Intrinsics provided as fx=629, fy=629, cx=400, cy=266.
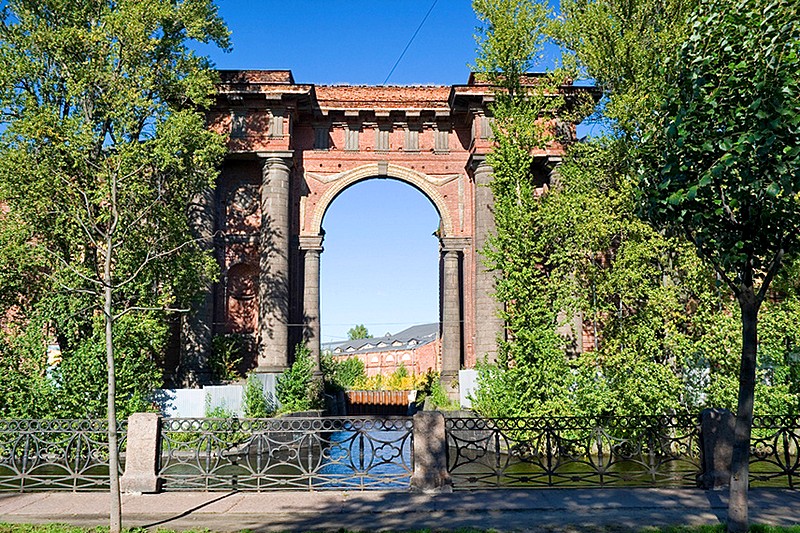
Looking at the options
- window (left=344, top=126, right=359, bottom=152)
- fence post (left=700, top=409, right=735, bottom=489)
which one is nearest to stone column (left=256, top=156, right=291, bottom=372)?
window (left=344, top=126, right=359, bottom=152)

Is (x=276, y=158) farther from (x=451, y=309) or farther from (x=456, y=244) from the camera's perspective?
(x=451, y=309)

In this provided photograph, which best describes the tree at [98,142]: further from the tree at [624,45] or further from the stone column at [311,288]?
the tree at [624,45]

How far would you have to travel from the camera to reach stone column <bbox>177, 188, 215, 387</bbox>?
2273 centimetres

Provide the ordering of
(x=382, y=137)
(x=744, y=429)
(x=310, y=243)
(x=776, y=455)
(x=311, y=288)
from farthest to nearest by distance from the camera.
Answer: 1. (x=382, y=137)
2. (x=310, y=243)
3. (x=311, y=288)
4. (x=776, y=455)
5. (x=744, y=429)

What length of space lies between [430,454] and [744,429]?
430 cm

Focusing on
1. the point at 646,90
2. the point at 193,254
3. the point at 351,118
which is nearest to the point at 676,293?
the point at 646,90

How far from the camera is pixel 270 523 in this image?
25.9ft

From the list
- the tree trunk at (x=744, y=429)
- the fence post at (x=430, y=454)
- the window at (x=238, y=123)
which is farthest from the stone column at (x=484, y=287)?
the tree trunk at (x=744, y=429)

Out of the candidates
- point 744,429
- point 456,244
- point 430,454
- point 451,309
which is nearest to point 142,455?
point 430,454

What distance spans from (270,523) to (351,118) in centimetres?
2097

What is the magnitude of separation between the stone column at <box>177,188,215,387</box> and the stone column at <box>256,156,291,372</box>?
1.89 m

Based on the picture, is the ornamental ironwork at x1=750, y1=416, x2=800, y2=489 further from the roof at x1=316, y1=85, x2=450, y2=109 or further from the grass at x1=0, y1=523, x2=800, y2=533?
the roof at x1=316, y1=85, x2=450, y2=109

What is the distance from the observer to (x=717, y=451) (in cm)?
948

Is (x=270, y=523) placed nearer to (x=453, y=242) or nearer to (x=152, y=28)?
(x=152, y=28)
